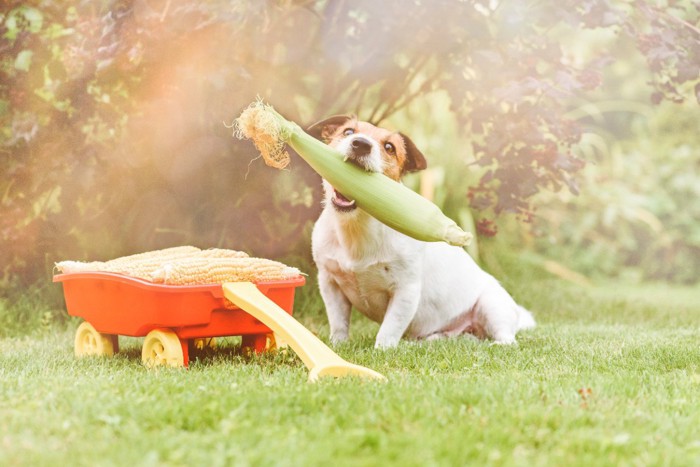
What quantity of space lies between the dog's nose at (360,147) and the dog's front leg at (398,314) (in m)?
0.73

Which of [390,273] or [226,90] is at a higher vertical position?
[226,90]

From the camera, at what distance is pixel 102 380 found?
8.82ft

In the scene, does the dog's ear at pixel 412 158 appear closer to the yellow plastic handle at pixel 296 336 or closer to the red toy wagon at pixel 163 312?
the red toy wagon at pixel 163 312

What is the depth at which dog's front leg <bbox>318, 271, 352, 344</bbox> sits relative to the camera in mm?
3852

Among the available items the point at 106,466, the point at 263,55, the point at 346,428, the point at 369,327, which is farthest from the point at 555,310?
the point at 106,466

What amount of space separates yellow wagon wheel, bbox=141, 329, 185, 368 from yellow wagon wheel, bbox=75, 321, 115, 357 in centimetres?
35

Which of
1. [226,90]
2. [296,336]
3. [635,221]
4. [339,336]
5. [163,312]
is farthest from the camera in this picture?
[635,221]

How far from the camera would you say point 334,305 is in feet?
12.7

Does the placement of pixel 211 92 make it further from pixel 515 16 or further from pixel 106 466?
→ pixel 106 466

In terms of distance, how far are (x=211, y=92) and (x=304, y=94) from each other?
0.87 m

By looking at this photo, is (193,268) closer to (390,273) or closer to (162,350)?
(162,350)

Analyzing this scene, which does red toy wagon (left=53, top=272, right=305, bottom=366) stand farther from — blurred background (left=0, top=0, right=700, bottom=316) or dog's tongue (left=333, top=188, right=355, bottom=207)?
blurred background (left=0, top=0, right=700, bottom=316)

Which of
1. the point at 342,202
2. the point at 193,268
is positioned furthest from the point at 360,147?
the point at 193,268

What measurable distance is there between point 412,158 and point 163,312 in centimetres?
137
